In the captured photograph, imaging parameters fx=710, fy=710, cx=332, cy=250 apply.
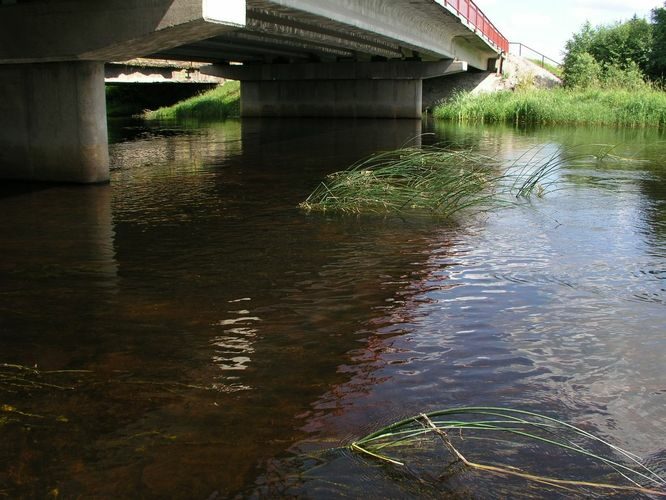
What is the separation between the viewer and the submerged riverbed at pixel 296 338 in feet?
13.0

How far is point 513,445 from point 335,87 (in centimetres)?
3871

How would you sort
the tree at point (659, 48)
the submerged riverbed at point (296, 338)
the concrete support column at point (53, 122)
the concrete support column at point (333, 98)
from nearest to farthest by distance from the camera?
the submerged riverbed at point (296, 338) → the concrete support column at point (53, 122) → the concrete support column at point (333, 98) → the tree at point (659, 48)

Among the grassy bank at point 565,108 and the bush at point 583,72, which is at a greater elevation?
the bush at point 583,72

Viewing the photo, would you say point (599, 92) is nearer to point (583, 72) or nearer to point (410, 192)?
point (583, 72)

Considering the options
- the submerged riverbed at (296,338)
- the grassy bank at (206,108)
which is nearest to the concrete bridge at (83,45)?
the submerged riverbed at (296,338)

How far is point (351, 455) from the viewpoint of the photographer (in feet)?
13.1

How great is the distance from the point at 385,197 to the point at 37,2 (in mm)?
7582

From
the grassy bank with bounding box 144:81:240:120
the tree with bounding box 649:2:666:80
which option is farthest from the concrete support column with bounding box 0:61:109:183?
the tree with bounding box 649:2:666:80

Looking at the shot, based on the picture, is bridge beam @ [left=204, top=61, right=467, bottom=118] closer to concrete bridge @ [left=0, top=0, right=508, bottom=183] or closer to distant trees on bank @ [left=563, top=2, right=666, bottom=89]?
distant trees on bank @ [left=563, top=2, right=666, bottom=89]

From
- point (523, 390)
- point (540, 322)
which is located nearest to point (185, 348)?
point (523, 390)

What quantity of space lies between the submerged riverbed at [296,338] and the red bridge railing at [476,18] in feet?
52.6

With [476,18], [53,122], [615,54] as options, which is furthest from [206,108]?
[53,122]

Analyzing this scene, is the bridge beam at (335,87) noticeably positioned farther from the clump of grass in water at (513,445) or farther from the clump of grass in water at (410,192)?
the clump of grass in water at (513,445)

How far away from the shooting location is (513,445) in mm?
4125
